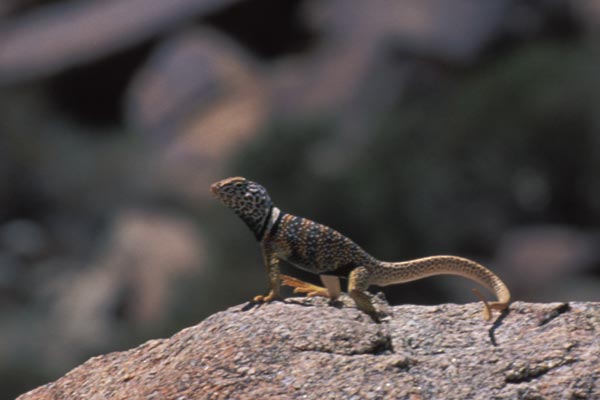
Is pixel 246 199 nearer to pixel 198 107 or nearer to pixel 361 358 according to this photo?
pixel 361 358

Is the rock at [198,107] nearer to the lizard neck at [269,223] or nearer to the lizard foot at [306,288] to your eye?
the lizard foot at [306,288]

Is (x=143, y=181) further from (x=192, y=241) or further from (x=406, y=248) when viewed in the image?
(x=406, y=248)

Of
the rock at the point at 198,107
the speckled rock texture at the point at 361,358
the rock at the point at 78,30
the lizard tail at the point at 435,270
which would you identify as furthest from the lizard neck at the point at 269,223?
the rock at the point at 78,30

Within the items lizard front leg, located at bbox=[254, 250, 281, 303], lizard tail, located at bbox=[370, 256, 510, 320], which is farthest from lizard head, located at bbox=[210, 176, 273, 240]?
lizard tail, located at bbox=[370, 256, 510, 320]

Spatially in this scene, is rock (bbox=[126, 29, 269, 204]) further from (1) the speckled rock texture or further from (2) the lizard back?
(1) the speckled rock texture

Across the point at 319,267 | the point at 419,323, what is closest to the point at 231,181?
the point at 319,267
